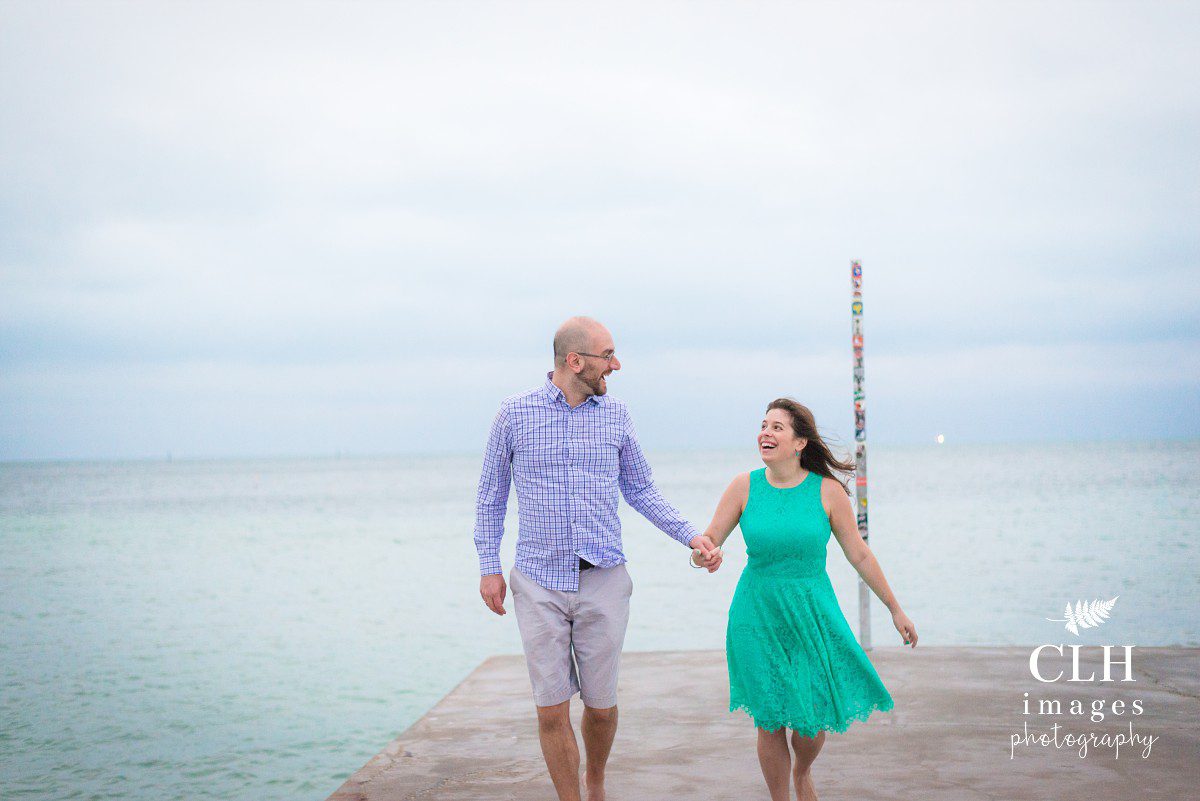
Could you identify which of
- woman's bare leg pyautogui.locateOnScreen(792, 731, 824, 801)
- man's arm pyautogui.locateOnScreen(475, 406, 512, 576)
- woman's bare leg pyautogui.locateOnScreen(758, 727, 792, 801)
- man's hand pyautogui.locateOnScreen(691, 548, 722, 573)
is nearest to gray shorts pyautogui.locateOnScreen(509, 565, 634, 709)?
man's arm pyautogui.locateOnScreen(475, 406, 512, 576)

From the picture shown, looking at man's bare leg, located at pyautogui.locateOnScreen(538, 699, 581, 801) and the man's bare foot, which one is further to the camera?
the man's bare foot

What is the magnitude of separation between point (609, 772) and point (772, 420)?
192 cm

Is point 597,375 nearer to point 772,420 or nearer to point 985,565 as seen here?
point 772,420

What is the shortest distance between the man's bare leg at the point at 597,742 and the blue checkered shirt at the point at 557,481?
0.54 m

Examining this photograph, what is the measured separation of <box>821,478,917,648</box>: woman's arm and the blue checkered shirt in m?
0.57

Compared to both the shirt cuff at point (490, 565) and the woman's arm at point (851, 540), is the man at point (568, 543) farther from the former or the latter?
the woman's arm at point (851, 540)

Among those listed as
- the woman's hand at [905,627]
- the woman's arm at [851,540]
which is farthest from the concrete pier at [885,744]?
the woman's arm at [851,540]

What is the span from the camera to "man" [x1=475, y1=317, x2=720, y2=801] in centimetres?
419

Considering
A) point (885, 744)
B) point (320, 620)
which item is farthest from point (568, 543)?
point (320, 620)

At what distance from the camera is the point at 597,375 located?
427cm

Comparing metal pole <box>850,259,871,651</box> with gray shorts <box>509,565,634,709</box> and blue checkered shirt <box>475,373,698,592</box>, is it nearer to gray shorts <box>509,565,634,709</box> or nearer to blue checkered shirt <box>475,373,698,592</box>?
blue checkered shirt <box>475,373,698,592</box>

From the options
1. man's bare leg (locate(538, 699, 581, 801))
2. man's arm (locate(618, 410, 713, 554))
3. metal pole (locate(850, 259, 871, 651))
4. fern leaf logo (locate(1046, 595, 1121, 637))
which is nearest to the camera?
man's bare leg (locate(538, 699, 581, 801))

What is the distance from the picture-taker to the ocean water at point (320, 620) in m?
8.59

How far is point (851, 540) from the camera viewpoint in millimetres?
4016
